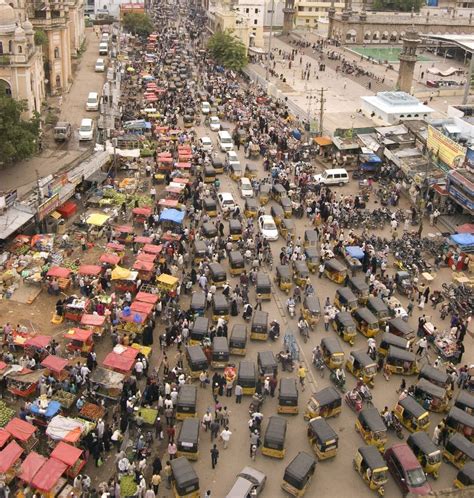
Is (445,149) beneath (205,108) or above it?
above

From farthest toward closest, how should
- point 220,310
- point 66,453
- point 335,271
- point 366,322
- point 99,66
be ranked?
point 99,66
point 335,271
point 220,310
point 366,322
point 66,453

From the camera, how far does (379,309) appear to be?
26781mm

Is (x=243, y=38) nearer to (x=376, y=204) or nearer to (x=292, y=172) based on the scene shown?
(x=292, y=172)

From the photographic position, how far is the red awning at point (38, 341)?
2314 centimetres

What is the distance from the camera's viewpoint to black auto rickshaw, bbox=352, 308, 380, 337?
2594cm

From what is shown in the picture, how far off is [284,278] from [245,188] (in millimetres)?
11929

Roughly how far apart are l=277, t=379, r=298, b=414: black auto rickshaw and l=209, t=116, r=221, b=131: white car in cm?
3541

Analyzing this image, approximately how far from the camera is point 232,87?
223 ft

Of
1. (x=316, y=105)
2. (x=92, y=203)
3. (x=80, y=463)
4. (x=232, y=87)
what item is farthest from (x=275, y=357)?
(x=232, y=87)

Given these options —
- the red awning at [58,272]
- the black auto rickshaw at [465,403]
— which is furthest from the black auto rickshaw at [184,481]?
the red awning at [58,272]

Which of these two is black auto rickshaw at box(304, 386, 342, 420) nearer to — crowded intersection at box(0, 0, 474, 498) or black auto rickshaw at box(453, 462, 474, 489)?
crowded intersection at box(0, 0, 474, 498)

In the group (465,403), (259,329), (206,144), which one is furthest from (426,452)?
(206,144)

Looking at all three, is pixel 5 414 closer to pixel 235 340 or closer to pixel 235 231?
pixel 235 340

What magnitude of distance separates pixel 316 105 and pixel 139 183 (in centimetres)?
2785
